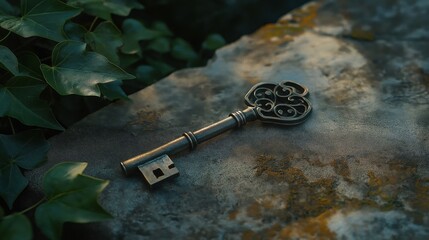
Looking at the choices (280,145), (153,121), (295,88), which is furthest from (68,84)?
(295,88)

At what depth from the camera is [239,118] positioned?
153 cm

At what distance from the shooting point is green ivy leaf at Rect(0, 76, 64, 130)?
1340 millimetres

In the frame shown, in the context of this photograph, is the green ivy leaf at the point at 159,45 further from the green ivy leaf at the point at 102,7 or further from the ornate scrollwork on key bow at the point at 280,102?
the ornate scrollwork on key bow at the point at 280,102

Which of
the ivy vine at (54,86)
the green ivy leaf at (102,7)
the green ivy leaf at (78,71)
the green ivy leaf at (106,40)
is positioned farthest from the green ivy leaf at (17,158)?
the green ivy leaf at (102,7)

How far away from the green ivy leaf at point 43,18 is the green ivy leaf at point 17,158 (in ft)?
0.94

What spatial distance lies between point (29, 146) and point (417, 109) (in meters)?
1.12

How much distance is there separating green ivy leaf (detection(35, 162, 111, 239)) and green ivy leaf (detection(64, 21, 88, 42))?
2.03 ft

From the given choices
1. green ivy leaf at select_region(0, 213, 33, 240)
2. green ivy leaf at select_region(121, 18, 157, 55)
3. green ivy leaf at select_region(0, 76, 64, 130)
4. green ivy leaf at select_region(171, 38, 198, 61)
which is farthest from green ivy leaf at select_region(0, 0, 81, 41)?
green ivy leaf at select_region(171, 38, 198, 61)

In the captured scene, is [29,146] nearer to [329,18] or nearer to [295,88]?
[295,88]

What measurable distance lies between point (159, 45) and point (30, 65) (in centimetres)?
71

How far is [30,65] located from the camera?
4.88ft

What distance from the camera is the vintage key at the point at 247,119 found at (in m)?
1.38

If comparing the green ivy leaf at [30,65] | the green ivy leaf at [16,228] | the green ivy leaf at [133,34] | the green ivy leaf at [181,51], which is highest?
the green ivy leaf at [30,65]

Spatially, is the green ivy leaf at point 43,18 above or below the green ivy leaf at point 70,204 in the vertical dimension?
above
